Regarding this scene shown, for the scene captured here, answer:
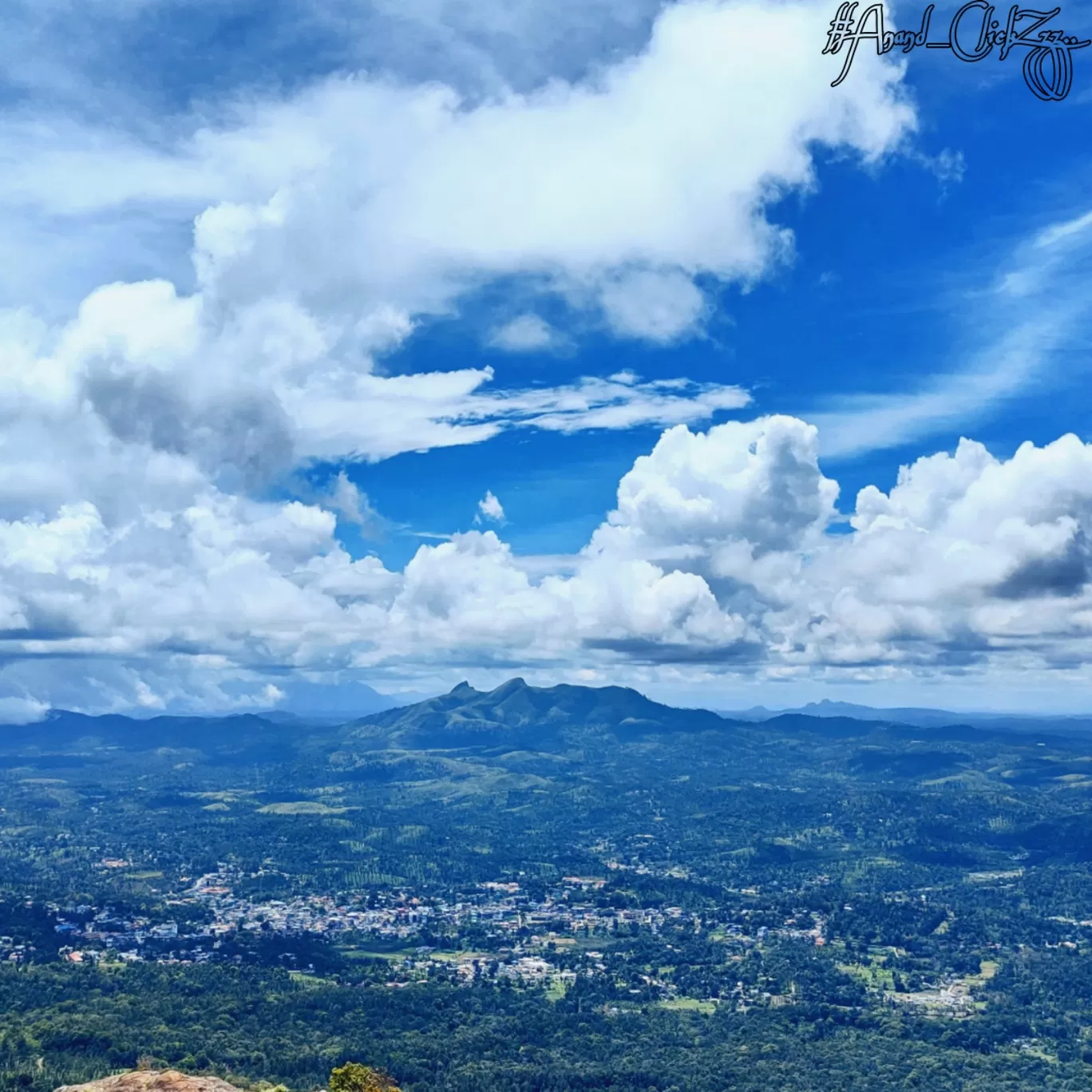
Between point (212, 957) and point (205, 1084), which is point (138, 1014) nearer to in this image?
point (212, 957)

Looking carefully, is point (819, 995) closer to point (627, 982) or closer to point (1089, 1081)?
point (627, 982)

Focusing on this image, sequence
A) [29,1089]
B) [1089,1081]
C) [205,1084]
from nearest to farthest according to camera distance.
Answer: [205,1084] < [29,1089] < [1089,1081]

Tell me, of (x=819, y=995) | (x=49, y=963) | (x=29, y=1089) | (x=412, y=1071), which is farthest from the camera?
(x=819, y=995)

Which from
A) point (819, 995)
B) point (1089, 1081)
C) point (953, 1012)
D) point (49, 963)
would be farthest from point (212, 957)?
point (1089, 1081)

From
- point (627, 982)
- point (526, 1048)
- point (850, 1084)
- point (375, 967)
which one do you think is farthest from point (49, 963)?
point (850, 1084)

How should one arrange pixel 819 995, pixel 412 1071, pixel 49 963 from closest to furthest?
pixel 412 1071
pixel 49 963
pixel 819 995

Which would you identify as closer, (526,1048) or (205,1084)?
(205,1084)

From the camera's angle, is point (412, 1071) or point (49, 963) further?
point (49, 963)

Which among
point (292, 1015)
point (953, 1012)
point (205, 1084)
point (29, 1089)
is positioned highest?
point (205, 1084)

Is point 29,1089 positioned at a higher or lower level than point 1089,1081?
higher
